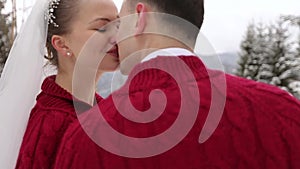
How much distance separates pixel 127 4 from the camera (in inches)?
50.8

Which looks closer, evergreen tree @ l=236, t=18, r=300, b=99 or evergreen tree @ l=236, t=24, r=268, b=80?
evergreen tree @ l=236, t=18, r=300, b=99

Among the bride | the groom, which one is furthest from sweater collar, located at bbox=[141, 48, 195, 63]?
the bride

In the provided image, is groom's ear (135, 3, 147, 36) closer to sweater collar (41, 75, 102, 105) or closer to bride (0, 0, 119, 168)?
bride (0, 0, 119, 168)

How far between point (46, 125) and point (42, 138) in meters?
0.06

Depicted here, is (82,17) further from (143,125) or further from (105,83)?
(143,125)

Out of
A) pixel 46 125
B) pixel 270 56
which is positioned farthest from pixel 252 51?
pixel 46 125

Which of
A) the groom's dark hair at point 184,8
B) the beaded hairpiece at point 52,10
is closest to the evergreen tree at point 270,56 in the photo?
the beaded hairpiece at point 52,10

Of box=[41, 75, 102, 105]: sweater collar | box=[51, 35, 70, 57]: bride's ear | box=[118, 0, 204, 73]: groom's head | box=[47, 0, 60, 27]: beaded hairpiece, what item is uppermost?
box=[118, 0, 204, 73]: groom's head

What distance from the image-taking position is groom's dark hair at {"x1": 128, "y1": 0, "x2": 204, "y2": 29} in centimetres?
123

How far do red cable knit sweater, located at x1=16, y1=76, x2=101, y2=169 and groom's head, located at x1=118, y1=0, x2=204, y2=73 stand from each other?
59 cm

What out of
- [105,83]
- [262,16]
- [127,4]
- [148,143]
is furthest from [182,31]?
[262,16]

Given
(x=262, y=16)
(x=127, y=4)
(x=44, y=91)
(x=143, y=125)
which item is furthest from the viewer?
(x=262, y=16)

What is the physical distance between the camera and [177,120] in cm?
117

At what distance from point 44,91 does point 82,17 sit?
11.9 inches
